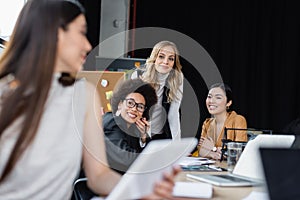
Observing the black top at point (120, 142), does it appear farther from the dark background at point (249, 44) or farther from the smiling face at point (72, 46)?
the dark background at point (249, 44)

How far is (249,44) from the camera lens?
5.71m

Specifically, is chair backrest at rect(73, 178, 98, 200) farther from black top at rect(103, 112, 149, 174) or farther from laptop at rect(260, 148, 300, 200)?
laptop at rect(260, 148, 300, 200)

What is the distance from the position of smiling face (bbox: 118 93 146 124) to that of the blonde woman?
16.4 inches

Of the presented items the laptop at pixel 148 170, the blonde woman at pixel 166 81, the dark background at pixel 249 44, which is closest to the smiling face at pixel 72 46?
the laptop at pixel 148 170

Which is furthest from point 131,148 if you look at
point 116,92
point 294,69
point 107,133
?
point 294,69

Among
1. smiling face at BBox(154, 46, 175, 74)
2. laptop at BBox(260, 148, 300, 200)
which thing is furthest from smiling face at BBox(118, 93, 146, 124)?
laptop at BBox(260, 148, 300, 200)

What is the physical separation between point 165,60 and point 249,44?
2931mm

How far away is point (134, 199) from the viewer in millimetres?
1143

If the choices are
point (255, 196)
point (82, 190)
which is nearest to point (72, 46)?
point (255, 196)

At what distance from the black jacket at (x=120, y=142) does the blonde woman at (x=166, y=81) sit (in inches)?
20.7

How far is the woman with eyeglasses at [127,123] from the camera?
7.11ft

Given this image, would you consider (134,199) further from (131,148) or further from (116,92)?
(116,92)

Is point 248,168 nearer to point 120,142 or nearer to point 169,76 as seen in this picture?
point 120,142

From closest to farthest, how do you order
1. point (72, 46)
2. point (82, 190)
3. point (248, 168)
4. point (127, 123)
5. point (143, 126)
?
point (72, 46) < point (248, 168) < point (82, 190) < point (127, 123) < point (143, 126)
